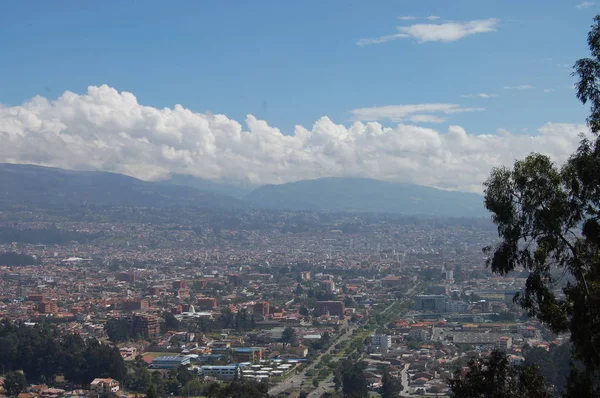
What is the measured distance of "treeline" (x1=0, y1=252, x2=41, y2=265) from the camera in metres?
83.9

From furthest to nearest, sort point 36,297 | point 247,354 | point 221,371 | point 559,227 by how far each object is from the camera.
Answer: point 36,297 < point 247,354 < point 221,371 < point 559,227

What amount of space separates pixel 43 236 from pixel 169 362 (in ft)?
269

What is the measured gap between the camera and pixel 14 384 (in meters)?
27.8

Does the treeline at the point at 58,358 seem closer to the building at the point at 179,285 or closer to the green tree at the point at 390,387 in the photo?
the green tree at the point at 390,387

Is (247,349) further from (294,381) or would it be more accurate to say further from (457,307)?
(457,307)

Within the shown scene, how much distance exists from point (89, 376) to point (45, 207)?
117418mm

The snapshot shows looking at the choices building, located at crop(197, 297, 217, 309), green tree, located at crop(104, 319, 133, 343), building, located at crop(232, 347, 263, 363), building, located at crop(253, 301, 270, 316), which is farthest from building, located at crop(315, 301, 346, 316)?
building, located at crop(232, 347, 263, 363)

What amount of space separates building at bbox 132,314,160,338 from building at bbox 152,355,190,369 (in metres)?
7.86

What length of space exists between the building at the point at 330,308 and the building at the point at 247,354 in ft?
46.9

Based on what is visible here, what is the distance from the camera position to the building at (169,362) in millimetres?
32031

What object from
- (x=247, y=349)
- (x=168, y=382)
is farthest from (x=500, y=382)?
(x=247, y=349)

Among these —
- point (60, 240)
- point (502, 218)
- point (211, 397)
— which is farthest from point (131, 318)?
point (60, 240)

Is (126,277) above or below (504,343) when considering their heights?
below

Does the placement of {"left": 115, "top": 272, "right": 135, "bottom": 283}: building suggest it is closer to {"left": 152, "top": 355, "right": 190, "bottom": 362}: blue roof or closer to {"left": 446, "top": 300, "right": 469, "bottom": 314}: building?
{"left": 446, "top": 300, "right": 469, "bottom": 314}: building
